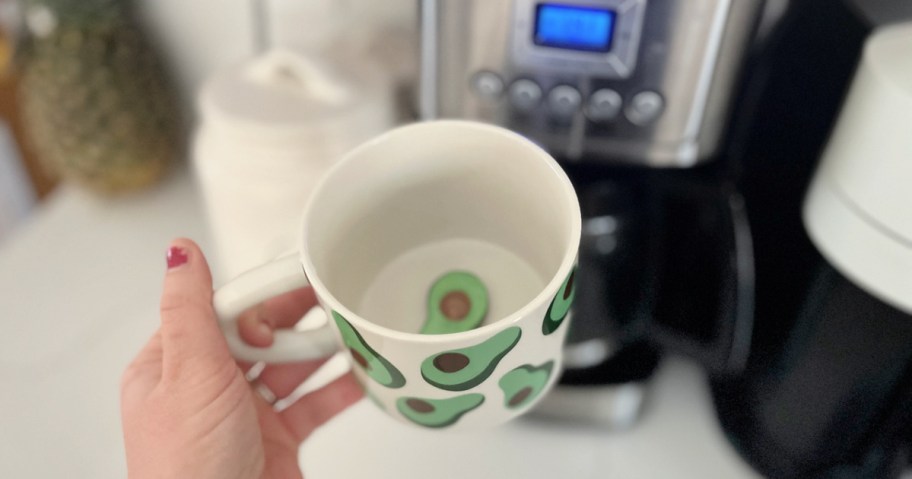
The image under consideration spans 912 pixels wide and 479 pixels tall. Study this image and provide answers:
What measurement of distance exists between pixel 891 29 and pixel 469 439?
0.33 m

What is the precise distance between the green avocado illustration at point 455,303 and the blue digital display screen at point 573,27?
0.43 feet

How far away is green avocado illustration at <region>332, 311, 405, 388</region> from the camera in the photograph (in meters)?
0.30

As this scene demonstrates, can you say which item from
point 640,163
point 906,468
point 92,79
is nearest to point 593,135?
point 640,163

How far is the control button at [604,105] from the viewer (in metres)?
0.41

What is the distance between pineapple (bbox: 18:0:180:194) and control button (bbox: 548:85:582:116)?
386 millimetres

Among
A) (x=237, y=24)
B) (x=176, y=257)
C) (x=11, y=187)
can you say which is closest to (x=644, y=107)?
(x=176, y=257)

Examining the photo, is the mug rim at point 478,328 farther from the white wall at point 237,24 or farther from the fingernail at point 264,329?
the white wall at point 237,24

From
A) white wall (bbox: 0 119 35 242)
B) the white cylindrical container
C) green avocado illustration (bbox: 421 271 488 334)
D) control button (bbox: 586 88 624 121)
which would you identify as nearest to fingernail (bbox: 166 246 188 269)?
green avocado illustration (bbox: 421 271 488 334)

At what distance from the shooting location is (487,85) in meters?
0.42

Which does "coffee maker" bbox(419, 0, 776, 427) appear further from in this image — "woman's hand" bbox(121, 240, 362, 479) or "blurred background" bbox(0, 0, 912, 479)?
"woman's hand" bbox(121, 240, 362, 479)

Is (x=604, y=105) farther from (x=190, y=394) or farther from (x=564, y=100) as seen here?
(x=190, y=394)

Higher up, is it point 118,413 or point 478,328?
point 478,328

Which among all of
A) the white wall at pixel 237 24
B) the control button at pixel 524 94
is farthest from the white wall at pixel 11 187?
the control button at pixel 524 94

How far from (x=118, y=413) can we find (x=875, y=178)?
489mm
